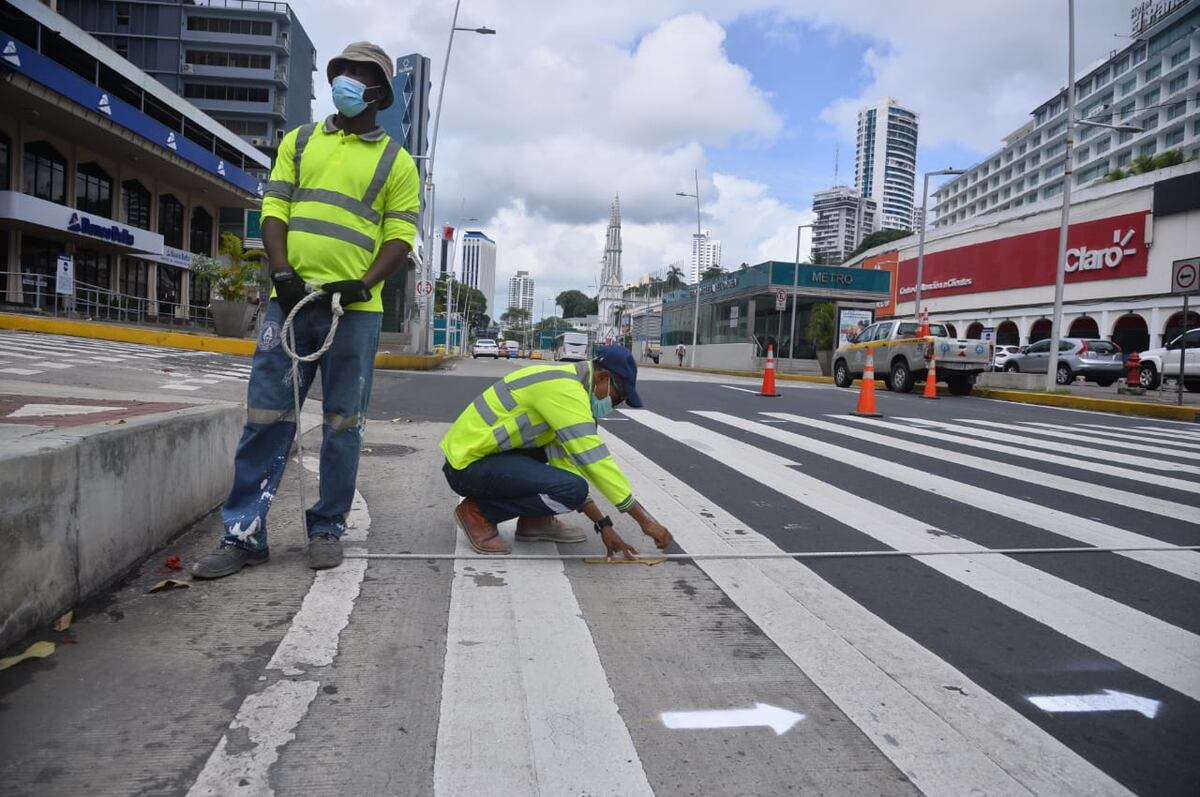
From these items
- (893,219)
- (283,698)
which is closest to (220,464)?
(283,698)

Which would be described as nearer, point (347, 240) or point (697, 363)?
point (347, 240)

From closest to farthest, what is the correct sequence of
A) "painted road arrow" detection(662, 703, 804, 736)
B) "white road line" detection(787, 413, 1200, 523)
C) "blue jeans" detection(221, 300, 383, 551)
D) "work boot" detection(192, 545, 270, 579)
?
"painted road arrow" detection(662, 703, 804, 736), "work boot" detection(192, 545, 270, 579), "blue jeans" detection(221, 300, 383, 551), "white road line" detection(787, 413, 1200, 523)

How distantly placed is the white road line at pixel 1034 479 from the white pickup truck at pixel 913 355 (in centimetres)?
958

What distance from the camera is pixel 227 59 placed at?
5941cm

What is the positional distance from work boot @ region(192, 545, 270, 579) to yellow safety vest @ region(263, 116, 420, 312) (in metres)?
1.10

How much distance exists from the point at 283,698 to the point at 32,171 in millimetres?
35659

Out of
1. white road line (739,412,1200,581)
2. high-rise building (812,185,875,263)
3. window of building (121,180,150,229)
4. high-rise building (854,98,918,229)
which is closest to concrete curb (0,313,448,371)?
white road line (739,412,1200,581)

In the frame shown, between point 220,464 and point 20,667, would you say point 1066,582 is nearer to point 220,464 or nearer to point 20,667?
point 20,667

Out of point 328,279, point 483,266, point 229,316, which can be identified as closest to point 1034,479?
point 328,279

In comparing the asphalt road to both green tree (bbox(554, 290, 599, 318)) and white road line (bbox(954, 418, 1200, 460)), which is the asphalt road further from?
green tree (bbox(554, 290, 599, 318))

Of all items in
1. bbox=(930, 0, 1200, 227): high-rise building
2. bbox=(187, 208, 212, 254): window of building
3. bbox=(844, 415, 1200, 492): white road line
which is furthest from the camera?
bbox=(930, 0, 1200, 227): high-rise building

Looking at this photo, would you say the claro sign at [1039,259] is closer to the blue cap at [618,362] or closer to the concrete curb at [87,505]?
the blue cap at [618,362]

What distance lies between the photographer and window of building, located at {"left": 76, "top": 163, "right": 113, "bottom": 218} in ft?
107

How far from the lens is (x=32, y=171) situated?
2975 cm
